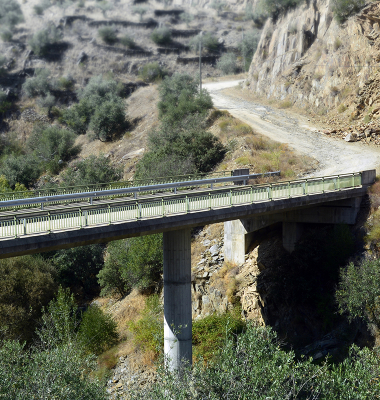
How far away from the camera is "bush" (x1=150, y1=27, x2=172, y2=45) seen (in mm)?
90562

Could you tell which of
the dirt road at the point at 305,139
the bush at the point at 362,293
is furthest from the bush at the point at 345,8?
the bush at the point at 362,293

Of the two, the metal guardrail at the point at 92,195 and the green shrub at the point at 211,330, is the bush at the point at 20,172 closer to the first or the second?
the metal guardrail at the point at 92,195

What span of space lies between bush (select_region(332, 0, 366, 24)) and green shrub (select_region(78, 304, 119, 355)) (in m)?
39.1

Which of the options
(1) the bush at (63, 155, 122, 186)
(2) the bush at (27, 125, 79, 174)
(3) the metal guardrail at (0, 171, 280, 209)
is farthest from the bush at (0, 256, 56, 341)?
(2) the bush at (27, 125, 79, 174)

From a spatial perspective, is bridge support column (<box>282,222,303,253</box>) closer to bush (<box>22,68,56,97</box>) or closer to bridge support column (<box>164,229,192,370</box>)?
bridge support column (<box>164,229,192,370</box>)

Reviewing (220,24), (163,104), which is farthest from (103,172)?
(220,24)

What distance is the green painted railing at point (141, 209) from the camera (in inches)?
591

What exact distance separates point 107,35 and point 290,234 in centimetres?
7432

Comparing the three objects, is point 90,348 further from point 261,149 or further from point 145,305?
point 261,149

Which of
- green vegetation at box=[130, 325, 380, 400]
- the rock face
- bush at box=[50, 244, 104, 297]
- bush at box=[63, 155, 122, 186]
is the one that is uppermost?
the rock face

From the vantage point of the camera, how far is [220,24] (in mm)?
104625

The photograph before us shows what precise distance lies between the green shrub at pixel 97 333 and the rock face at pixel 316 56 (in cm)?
2988

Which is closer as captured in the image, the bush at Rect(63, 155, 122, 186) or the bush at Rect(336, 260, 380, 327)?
the bush at Rect(336, 260, 380, 327)

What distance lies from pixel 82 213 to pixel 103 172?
1132 inches
